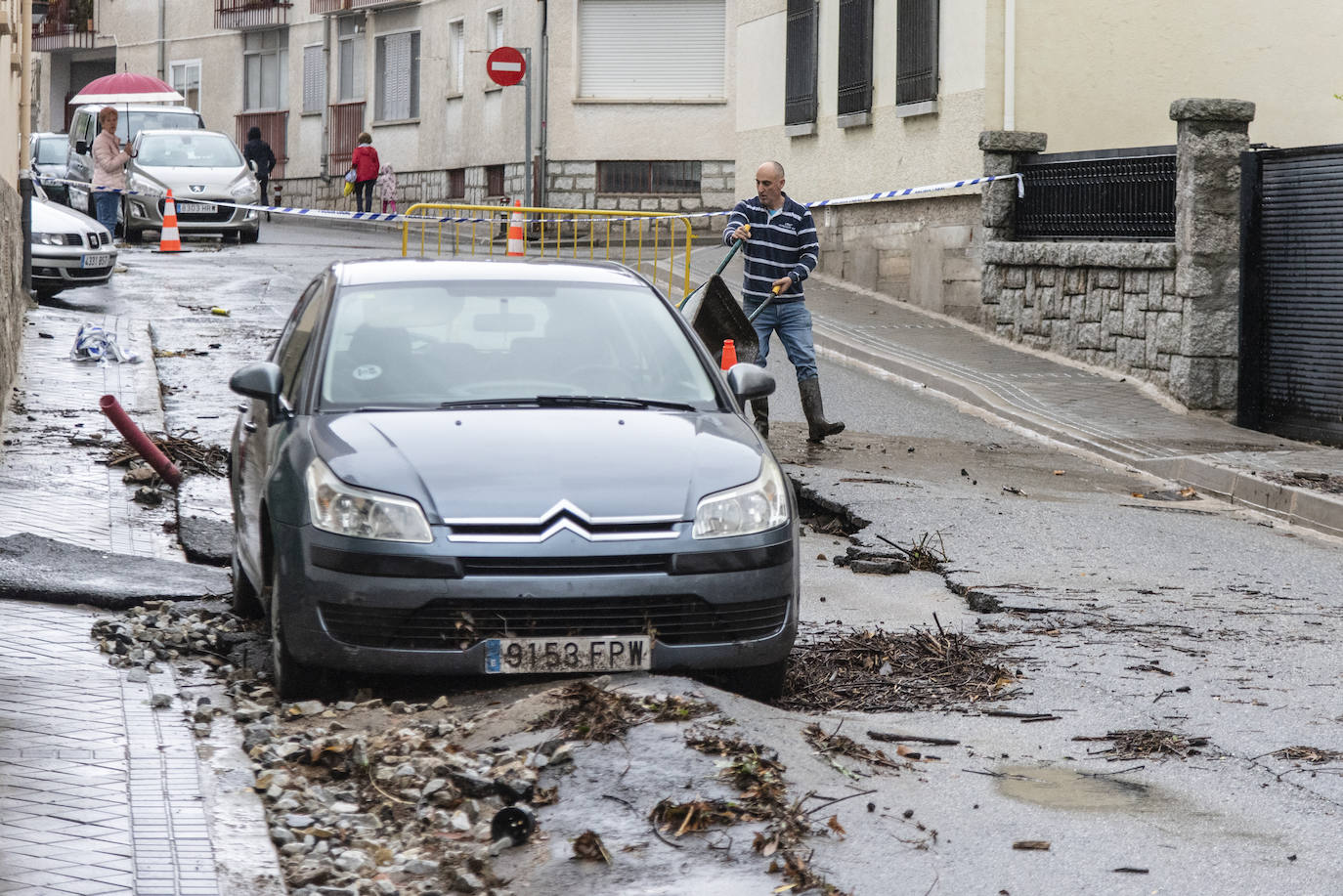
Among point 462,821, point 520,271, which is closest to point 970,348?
point 520,271

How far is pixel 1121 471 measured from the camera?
1302 cm

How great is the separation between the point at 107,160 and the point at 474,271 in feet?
66.2

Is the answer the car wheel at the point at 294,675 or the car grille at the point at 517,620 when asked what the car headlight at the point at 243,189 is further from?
the car grille at the point at 517,620

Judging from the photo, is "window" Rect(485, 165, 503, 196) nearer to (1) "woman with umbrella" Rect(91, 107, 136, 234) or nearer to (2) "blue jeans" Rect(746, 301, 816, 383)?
(1) "woman with umbrella" Rect(91, 107, 136, 234)

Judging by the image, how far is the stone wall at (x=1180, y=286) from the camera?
49.5ft

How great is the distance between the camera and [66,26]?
5825 cm

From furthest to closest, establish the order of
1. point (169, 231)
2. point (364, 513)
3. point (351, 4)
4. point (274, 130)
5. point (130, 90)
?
point (274, 130) < point (351, 4) < point (130, 90) < point (169, 231) < point (364, 513)

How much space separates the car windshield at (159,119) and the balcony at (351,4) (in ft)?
28.4

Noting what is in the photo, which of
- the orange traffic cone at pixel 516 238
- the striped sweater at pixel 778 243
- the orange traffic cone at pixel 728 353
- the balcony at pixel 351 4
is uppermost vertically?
the balcony at pixel 351 4

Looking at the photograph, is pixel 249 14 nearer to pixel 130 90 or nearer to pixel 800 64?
pixel 130 90

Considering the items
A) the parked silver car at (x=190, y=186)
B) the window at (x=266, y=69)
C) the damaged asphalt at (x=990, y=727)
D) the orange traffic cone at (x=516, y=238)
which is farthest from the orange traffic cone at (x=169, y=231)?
the window at (x=266, y=69)

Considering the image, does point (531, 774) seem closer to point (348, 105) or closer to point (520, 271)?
point (520, 271)

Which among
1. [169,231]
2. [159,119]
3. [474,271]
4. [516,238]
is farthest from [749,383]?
[159,119]

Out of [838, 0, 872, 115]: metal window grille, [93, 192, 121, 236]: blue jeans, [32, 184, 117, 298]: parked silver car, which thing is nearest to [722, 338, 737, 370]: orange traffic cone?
[32, 184, 117, 298]: parked silver car
